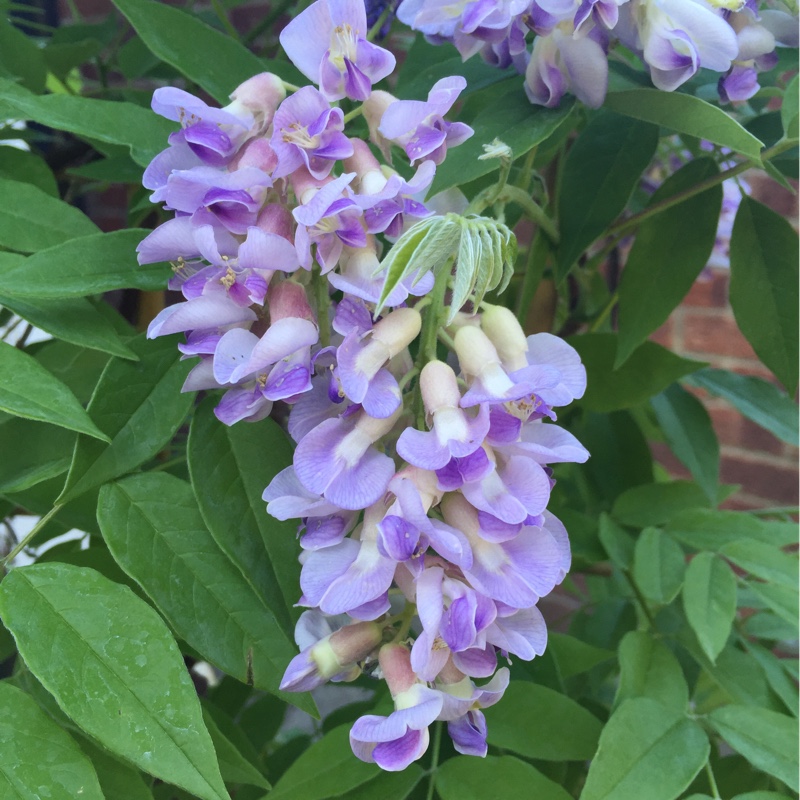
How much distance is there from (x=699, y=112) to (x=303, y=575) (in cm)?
24

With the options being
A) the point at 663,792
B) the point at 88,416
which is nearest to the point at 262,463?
the point at 88,416

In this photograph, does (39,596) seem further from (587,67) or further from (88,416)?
(587,67)

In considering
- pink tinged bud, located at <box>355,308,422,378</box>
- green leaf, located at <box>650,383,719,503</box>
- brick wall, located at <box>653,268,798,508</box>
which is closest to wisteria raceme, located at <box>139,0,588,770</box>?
pink tinged bud, located at <box>355,308,422,378</box>

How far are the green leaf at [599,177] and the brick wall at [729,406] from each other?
2.88ft

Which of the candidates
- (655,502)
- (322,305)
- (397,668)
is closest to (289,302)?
(322,305)

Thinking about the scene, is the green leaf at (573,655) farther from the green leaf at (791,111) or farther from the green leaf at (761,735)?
the green leaf at (791,111)

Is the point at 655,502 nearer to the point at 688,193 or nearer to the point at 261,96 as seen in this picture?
the point at 688,193

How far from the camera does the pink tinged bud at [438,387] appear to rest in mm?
251

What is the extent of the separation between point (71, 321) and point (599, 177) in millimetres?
275

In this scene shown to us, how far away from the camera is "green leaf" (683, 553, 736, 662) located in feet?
1.24

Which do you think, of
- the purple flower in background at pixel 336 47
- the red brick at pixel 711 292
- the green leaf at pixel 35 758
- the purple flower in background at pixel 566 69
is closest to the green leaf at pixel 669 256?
the purple flower in background at pixel 566 69

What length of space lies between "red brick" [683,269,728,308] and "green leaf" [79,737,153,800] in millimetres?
1127

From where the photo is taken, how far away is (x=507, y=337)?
0.27m

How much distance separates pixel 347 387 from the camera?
9.6 inches
